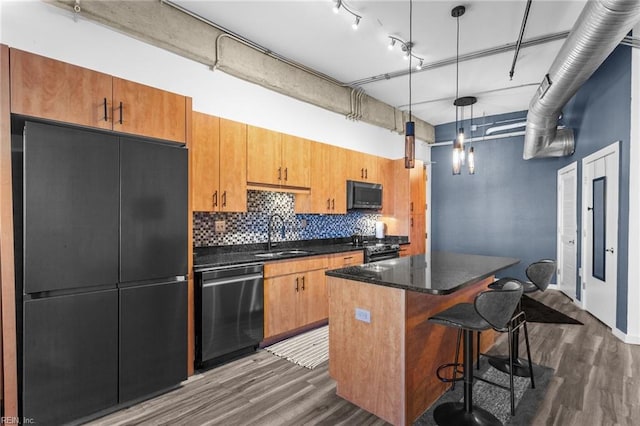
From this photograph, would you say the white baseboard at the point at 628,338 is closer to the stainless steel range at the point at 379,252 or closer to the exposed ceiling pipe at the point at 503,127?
the stainless steel range at the point at 379,252

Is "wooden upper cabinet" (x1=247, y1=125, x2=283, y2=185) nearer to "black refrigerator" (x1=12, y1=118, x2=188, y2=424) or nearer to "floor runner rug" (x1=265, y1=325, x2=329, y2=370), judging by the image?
"black refrigerator" (x1=12, y1=118, x2=188, y2=424)

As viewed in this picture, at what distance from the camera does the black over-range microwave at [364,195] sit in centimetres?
509

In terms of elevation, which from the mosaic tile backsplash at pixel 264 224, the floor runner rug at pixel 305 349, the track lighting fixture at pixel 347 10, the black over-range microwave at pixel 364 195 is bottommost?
the floor runner rug at pixel 305 349

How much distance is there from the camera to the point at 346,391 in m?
2.53

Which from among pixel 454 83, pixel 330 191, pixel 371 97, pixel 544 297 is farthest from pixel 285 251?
pixel 544 297

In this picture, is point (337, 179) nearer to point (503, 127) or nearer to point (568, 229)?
point (503, 127)

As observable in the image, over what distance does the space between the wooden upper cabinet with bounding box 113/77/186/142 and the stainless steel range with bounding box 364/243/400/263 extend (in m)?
2.99

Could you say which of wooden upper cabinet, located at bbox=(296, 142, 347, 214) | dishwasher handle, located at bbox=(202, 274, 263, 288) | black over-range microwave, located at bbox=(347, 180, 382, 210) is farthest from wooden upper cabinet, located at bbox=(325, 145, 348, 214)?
dishwasher handle, located at bbox=(202, 274, 263, 288)

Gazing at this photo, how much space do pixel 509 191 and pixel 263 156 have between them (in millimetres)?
5164

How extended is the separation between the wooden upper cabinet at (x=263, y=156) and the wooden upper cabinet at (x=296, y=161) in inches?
3.6

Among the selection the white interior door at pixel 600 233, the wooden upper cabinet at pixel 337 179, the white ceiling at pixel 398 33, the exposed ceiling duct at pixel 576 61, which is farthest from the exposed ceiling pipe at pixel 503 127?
the wooden upper cabinet at pixel 337 179

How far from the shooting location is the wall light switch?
234 centimetres

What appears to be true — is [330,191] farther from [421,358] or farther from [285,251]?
[421,358]

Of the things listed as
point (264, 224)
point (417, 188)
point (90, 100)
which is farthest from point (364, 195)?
point (90, 100)
